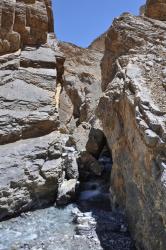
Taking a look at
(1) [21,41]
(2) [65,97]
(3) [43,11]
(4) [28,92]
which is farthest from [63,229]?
(2) [65,97]

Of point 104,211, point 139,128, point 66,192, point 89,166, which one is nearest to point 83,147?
point 89,166

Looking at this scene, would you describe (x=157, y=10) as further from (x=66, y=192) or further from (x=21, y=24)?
(x=66, y=192)

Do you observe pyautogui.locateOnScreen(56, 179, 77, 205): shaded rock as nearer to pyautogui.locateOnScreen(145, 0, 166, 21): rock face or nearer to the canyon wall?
the canyon wall

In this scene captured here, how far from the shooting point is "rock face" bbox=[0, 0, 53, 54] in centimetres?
1644

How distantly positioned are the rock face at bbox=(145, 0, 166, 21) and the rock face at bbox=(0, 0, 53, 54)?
5.45 meters

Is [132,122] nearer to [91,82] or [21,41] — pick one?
[21,41]

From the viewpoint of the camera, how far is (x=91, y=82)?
30016 millimetres

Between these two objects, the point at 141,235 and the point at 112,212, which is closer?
the point at 141,235

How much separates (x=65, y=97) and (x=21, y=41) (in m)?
11.6

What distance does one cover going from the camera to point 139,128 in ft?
31.4

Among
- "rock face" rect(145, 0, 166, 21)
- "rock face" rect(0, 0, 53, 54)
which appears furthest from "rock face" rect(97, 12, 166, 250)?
"rock face" rect(0, 0, 53, 54)

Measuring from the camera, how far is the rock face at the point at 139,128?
8.50 meters

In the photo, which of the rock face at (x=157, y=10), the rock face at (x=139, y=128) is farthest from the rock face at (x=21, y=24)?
the rock face at (x=157, y=10)

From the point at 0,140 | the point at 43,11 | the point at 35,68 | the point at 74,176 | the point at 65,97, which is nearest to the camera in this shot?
the point at 0,140
